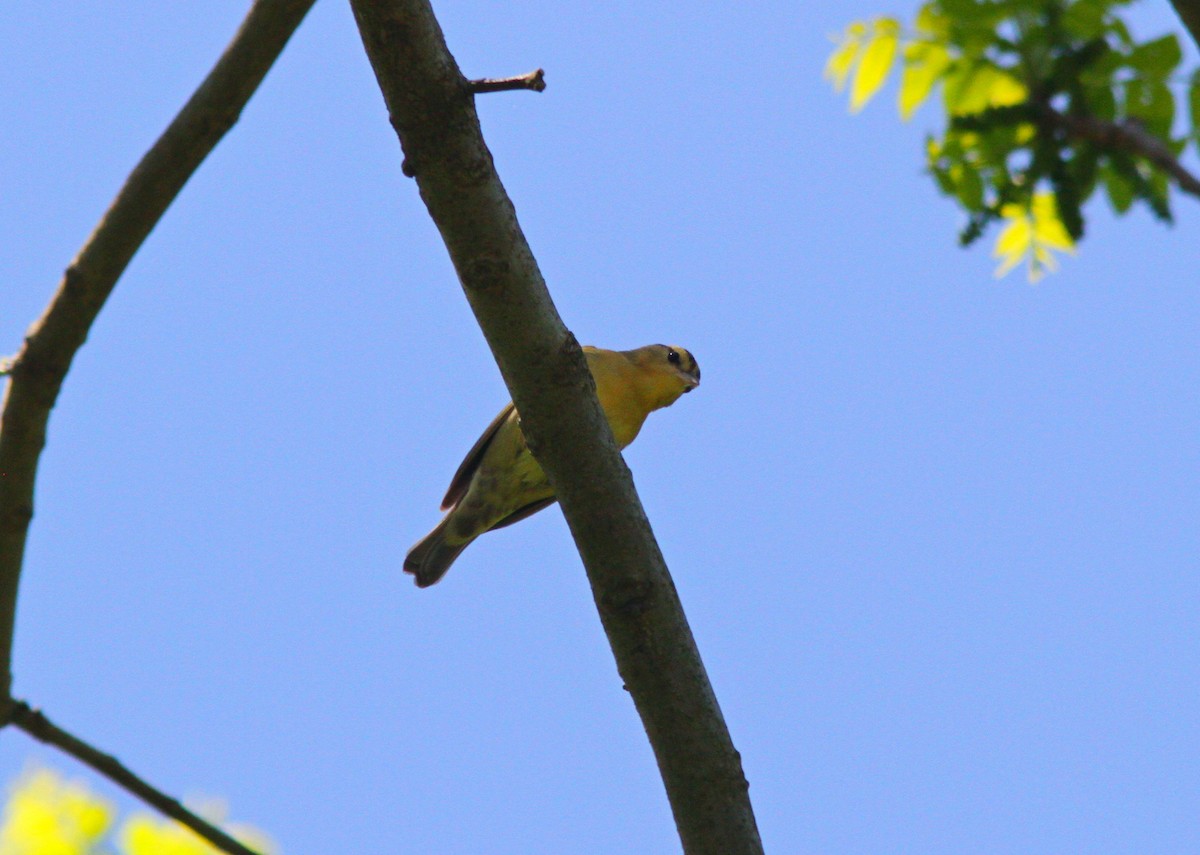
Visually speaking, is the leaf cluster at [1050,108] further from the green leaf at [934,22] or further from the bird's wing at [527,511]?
the bird's wing at [527,511]

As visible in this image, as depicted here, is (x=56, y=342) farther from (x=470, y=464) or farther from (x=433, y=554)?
(x=433, y=554)

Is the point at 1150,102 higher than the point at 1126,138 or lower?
higher

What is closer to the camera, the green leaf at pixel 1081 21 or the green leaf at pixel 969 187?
the green leaf at pixel 1081 21

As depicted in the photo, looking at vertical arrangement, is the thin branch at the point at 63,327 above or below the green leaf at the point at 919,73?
below

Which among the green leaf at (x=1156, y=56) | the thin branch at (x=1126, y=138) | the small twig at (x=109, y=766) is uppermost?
the green leaf at (x=1156, y=56)

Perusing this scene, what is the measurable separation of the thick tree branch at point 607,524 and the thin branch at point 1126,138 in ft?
7.24

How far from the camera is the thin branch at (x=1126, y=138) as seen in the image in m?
1.77

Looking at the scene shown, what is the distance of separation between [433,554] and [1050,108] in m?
7.11

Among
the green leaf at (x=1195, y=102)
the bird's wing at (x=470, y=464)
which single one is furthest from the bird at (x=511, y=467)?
the green leaf at (x=1195, y=102)

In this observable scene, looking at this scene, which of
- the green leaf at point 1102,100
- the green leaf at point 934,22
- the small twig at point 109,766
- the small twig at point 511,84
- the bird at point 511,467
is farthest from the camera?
the bird at point 511,467

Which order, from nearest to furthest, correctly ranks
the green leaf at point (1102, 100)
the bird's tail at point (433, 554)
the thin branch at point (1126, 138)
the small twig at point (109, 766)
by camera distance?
the thin branch at point (1126, 138), the small twig at point (109, 766), the green leaf at point (1102, 100), the bird's tail at point (433, 554)

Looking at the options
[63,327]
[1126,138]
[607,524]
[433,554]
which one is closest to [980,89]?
[1126,138]

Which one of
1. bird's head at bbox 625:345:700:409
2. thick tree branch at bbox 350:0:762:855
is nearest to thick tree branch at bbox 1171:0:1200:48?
thick tree branch at bbox 350:0:762:855

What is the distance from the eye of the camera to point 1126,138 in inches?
80.2
